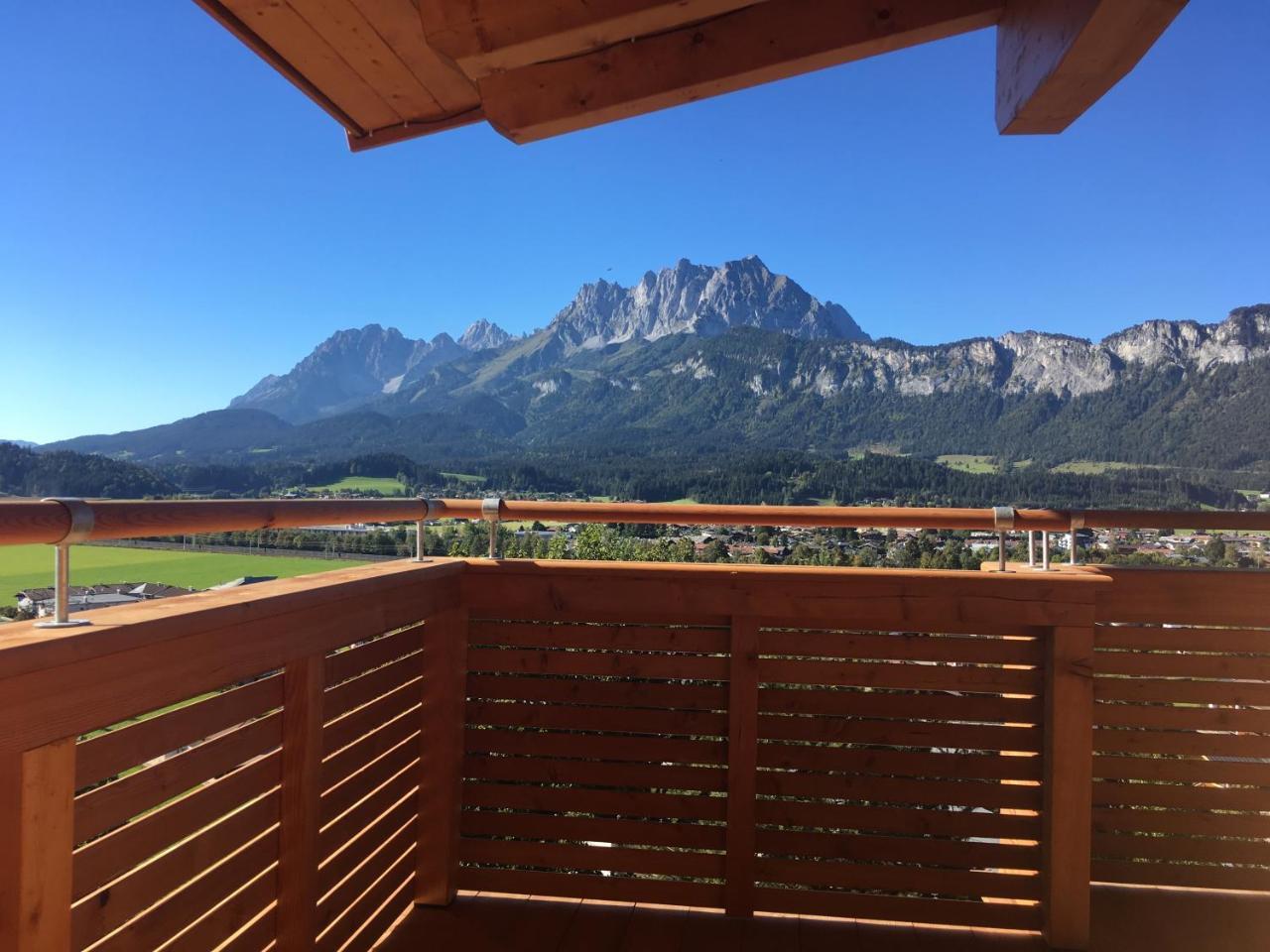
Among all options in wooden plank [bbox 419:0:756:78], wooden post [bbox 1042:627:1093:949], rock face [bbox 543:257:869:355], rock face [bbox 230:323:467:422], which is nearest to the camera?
wooden plank [bbox 419:0:756:78]

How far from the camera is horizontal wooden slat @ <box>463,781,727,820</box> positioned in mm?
2314

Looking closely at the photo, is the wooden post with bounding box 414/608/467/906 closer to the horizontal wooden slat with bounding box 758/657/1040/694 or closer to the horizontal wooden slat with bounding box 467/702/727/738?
the horizontal wooden slat with bounding box 467/702/727/738

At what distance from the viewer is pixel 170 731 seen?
1222 millimetres

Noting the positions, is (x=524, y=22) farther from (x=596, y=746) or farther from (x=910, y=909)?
(x=910, y=909)

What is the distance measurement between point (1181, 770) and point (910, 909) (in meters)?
0.93

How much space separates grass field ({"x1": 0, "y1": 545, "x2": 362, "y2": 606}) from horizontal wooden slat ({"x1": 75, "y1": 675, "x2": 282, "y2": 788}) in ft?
0.75

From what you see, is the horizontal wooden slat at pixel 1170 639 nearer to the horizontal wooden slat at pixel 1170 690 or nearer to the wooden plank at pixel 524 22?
the horizontal wooden slat at pixel 1170 690

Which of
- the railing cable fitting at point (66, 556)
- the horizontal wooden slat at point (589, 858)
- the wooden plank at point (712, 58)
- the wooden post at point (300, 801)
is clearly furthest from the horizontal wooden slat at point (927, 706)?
the railing cable fitting at point (66, 556)

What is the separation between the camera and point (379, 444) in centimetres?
3647

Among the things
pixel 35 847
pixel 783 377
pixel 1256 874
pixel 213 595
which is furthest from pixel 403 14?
pixel 783 377

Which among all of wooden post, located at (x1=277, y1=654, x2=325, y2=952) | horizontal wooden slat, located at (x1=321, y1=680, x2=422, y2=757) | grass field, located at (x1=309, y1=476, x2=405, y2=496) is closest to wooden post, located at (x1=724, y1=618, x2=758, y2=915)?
horizontal wooden slat, located at (x1=321, y1=680, x2=422, y2=757)

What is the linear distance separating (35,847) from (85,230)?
199ft

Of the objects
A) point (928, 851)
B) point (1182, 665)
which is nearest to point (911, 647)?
point (928, 851)

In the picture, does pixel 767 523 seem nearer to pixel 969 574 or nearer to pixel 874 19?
pixel 969 574
